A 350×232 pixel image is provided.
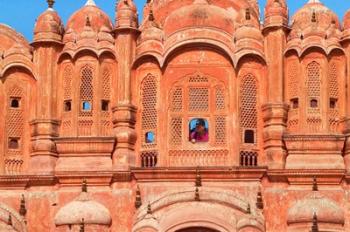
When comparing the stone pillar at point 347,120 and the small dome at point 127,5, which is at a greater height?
the small dome at point 127,5

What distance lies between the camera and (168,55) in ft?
94.2

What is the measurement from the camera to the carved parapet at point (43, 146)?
28453 millimetres

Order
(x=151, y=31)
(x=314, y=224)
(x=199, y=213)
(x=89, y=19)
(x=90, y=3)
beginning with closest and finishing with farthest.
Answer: (x=314, y=224)
(x=199, y=213)
(x=151, y=31)
(x=89, y=19)
(x=90, y=3)

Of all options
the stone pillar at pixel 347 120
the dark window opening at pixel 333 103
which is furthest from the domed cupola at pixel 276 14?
the dark window opening at pixel 333 103

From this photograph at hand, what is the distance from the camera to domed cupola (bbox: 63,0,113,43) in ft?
96.0

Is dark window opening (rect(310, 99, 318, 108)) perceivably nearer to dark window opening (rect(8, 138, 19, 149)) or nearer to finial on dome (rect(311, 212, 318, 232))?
finial on dome (rect(311, 212, 318, 232))

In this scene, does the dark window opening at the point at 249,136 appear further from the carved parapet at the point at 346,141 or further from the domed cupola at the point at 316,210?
the carved parapet at the point at 346,141

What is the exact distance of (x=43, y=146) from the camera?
2855cm

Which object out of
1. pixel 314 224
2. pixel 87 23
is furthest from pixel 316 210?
pixel 87 23

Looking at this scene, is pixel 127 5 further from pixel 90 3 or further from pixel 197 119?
pixel 197 119

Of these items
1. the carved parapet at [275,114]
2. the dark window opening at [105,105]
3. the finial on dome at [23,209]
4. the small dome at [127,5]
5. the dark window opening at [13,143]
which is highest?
the small dome at [127,5]

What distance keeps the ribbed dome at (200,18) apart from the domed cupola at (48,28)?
271cm

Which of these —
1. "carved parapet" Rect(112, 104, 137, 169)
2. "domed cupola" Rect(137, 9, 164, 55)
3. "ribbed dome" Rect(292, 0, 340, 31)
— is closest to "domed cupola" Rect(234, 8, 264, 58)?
"ribbed dome" Rect(292, 0, 340, 31)

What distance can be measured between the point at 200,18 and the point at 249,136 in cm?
314
